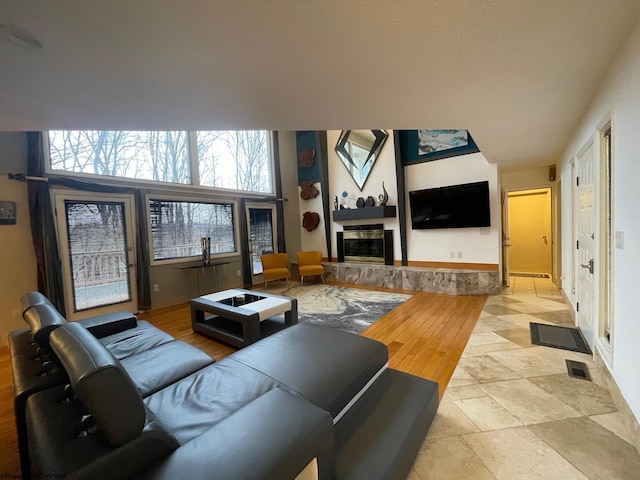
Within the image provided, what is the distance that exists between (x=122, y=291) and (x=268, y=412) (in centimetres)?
436

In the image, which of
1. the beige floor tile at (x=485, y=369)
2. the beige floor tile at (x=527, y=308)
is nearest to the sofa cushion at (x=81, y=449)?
the beige floor tile at (x=485, y=369)

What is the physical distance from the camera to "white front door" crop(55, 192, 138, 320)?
3.61 meters

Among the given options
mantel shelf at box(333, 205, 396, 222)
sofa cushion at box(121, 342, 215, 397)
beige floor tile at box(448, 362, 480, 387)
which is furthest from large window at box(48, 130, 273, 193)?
beige floor tile at box(448, 362, 480, 387)

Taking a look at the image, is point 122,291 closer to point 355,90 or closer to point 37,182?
point 37,182

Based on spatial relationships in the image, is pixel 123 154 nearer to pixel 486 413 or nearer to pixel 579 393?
pixel 486 413

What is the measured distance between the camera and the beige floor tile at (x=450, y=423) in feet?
5.04

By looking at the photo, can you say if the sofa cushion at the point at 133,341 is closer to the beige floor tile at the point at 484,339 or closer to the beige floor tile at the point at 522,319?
the beige floor tile at the point at 484,339

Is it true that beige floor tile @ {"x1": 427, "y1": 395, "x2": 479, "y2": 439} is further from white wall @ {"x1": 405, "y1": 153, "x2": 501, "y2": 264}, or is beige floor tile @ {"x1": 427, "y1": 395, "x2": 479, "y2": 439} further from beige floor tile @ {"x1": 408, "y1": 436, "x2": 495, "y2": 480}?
white wall @ {"x1": 405, "y1": 153, "x2": 501, "y2": 264}

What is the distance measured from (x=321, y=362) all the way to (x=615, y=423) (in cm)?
182

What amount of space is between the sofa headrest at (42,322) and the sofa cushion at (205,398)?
0.58 metres

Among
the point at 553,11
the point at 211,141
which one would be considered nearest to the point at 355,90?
the point at 553,11

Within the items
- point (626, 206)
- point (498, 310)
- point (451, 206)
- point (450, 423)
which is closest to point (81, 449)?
point (450, 423)

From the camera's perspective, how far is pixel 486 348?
255 centimetres

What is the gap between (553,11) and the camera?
1154 millimetres
